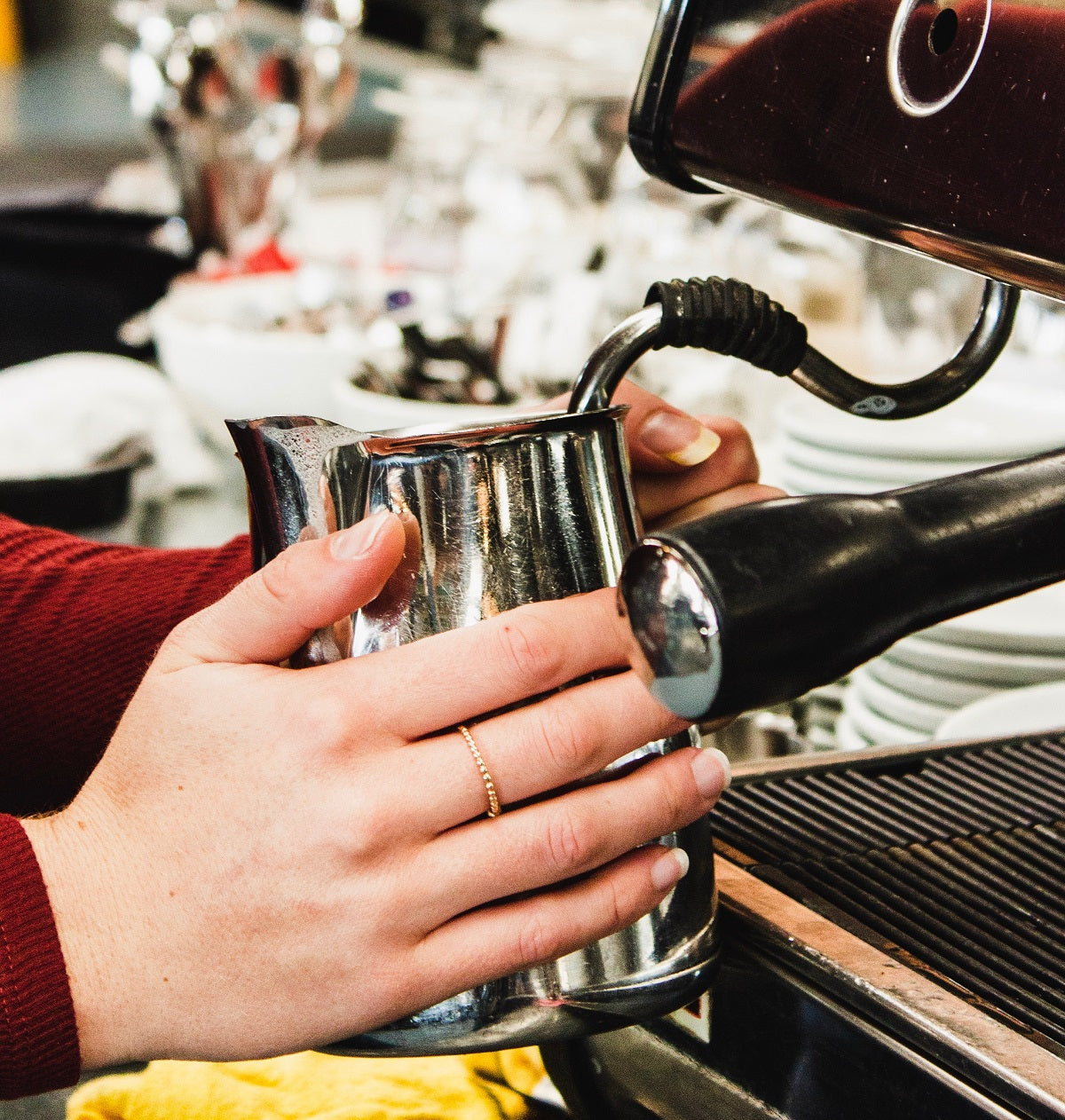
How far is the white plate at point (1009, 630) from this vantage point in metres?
0.71

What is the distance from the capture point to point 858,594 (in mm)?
271

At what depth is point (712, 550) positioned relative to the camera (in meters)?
0.26

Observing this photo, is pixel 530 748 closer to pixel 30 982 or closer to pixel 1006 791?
pixel 30 982

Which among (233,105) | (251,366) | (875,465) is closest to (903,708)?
(875,465)

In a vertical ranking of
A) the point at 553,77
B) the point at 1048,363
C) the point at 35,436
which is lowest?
the point at 35,436

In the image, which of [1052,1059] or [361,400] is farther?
[361,400]

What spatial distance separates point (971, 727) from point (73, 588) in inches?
17.4

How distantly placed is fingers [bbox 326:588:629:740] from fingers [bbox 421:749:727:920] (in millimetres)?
31

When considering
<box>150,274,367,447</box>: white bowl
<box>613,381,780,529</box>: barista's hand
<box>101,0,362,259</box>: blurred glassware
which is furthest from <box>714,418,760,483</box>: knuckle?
<box>101,0,362,259</box>: blurred glassware

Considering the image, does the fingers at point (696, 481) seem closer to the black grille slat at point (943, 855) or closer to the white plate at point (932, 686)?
the black grille slat at point (943, 855)

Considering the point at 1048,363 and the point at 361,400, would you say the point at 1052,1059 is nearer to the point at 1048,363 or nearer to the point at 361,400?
the point at 361,400

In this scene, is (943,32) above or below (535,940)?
above

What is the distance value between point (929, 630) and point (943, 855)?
260mm

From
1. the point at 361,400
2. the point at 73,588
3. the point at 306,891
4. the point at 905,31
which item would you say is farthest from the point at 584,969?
the point at 361,400
